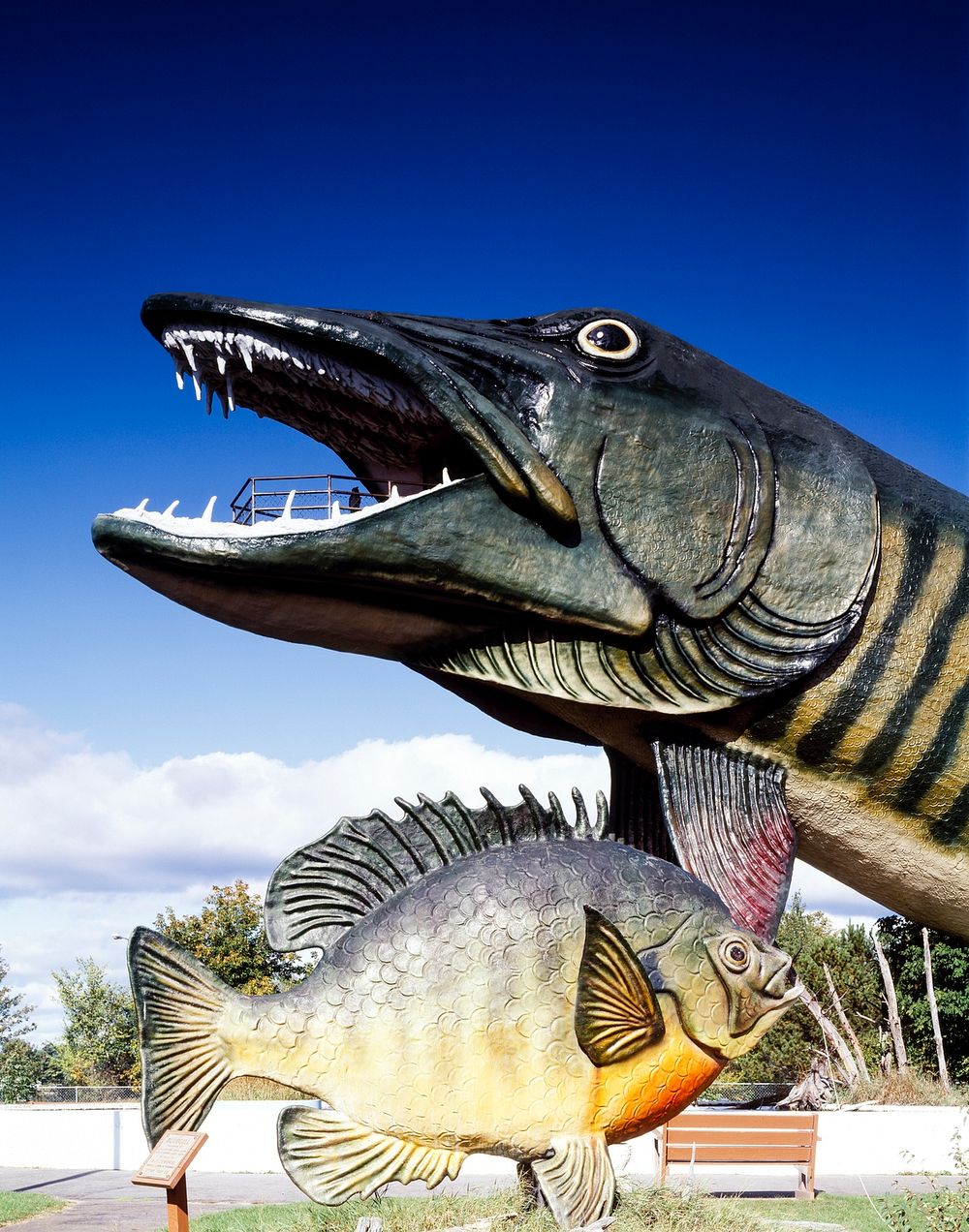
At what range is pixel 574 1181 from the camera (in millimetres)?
4297

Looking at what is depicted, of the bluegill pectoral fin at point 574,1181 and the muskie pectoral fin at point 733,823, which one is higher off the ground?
the muskie pectoral fin at point 733,823

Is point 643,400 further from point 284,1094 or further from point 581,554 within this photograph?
point 284,1094

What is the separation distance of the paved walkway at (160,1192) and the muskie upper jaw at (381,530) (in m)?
7.28

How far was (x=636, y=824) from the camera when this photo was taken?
5.34 metres

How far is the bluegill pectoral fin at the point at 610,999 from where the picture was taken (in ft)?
13.7

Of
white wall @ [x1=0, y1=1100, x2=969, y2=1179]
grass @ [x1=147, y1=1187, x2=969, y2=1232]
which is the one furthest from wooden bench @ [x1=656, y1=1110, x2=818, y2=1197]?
grass @ [x1=147, y1=1187, x2=969, y2=1232]

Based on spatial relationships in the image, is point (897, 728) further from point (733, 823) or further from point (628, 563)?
point (628, 563)

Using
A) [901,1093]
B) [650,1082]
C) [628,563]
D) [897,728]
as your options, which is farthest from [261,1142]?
[628,563]

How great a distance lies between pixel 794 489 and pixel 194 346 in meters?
2.48

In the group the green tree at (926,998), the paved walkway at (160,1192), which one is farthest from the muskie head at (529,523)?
the green tree at (926,998)

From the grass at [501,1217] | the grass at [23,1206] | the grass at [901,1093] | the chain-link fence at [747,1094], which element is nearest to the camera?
the grass at [501,1217]

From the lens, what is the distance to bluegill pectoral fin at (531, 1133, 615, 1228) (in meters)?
4.27

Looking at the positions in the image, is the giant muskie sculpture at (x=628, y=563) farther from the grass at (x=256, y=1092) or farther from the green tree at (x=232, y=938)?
the green tree at (x=232, y=938)

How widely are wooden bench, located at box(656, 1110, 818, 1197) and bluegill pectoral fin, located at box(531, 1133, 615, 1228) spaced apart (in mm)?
8017
